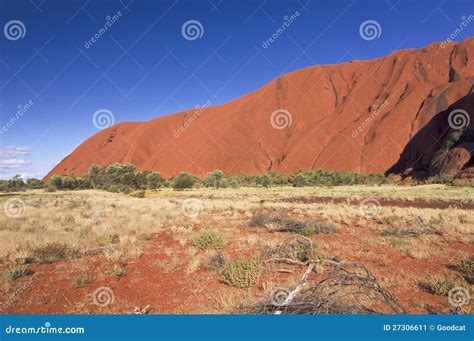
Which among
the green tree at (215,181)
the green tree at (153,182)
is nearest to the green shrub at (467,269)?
the green tree at (153,182)

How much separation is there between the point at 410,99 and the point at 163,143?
2945 inches

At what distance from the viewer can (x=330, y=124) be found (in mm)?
81312

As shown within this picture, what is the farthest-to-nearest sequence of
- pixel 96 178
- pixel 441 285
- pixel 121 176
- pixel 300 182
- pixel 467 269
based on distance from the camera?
pixel 96 178 → pixel 121 176 → pixel 300 182 → pixel 467 269 → pixel 441 285

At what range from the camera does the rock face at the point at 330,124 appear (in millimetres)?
65125

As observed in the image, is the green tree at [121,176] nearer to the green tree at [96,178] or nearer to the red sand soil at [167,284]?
the green tree at [96,178]

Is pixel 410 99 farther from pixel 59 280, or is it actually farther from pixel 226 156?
pixel 59 280

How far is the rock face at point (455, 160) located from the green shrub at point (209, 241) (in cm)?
4574

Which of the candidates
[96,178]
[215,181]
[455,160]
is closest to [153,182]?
[215,181]

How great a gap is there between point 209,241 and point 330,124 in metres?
78.4

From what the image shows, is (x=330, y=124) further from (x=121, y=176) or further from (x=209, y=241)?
(x=209, y=241)

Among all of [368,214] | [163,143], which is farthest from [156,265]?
[163,143]

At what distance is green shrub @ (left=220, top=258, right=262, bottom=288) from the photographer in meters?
5.38

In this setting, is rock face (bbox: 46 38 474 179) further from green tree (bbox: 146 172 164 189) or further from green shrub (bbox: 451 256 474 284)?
green shrub (bbox: 451 256 474 284)

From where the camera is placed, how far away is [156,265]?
682 cm
